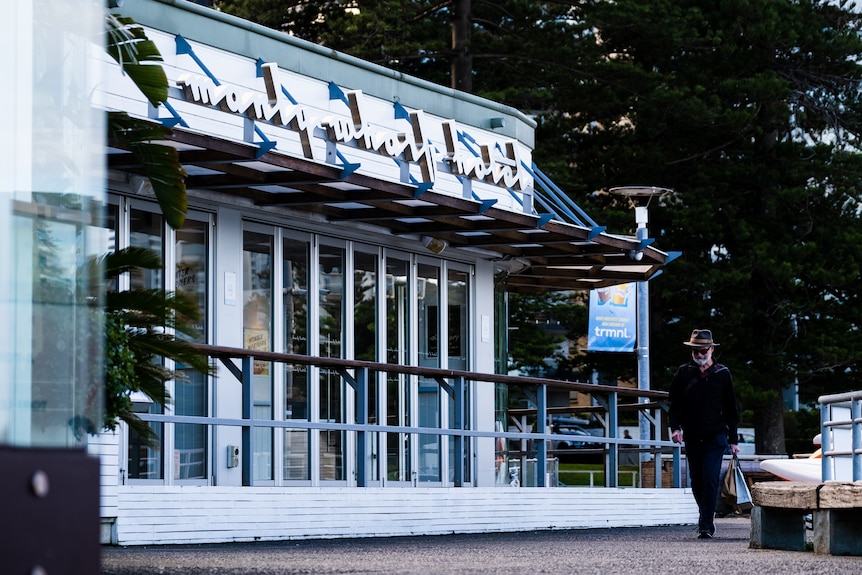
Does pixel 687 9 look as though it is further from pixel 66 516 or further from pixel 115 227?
pixel 66 516

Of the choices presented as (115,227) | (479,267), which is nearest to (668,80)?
(479,267)

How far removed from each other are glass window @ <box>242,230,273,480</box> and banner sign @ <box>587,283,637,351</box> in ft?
35.2

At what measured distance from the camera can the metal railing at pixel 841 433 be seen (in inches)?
459

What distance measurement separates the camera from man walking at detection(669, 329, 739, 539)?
533 inches

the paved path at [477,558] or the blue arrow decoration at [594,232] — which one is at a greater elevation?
the blue arrow decoration at [594,232]

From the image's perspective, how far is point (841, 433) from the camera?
12.6m

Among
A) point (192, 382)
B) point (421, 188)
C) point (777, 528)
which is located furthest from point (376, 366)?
point (777, 528)

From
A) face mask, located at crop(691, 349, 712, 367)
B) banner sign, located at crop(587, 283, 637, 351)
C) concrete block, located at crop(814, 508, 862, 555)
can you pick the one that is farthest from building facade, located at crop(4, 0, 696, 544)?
banner sign, located at crop(587, 283, 637, 351)

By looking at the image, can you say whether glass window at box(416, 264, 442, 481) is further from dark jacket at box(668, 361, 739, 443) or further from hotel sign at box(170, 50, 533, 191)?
dark jacket at box(668, 361, 739, 443)

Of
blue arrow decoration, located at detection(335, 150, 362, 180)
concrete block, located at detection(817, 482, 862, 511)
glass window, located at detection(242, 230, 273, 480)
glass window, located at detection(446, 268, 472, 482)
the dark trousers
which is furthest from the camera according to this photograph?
glass window, located at detection(446, 268, 472, 482)

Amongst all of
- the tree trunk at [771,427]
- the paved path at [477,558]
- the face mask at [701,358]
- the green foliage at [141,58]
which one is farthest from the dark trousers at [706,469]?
the tree trunk at [771,427]

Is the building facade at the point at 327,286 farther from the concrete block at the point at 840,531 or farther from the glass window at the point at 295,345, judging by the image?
the concrete block at the point at 840,531

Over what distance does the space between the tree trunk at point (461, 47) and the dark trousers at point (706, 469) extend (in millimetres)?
20558

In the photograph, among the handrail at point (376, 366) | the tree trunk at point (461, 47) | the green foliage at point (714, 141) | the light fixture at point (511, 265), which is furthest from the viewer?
the green foliage at point (714, 141)
